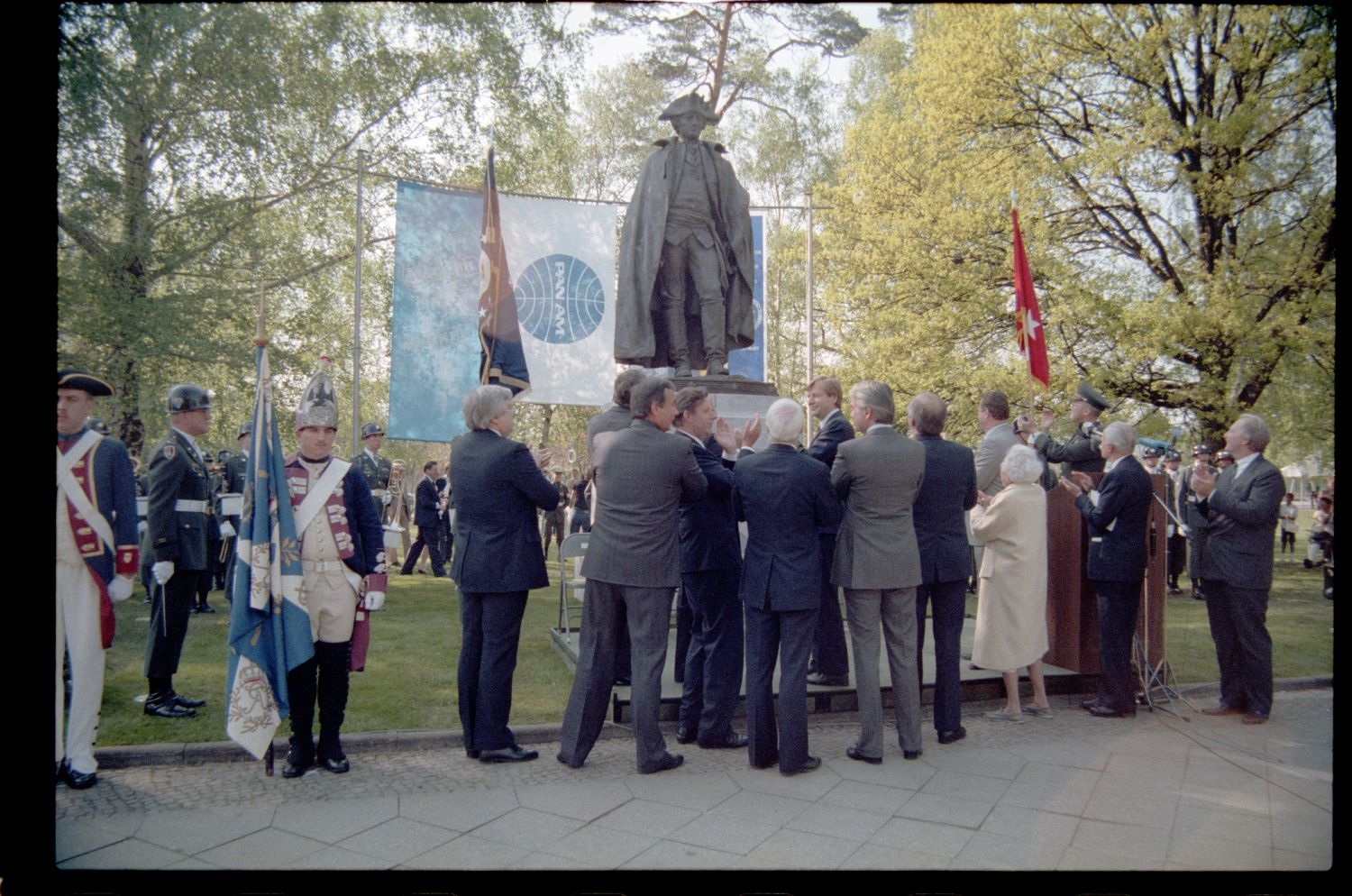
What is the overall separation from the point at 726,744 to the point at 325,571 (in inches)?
96.9

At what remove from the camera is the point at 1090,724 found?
5973mm

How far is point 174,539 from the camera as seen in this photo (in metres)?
5.82

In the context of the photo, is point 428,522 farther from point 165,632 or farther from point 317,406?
point 317,406

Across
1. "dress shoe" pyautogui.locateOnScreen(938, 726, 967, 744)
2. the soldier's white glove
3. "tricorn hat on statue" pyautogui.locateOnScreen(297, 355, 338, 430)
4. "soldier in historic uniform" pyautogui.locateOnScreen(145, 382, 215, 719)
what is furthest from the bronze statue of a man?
the soldier's white glove

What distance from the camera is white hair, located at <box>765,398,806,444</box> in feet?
16.7

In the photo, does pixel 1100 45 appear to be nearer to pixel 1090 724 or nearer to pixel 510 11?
pixel 510 11

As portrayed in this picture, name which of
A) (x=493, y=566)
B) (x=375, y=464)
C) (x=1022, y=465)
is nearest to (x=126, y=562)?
(x=493, y=566)

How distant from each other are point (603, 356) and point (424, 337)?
242cm

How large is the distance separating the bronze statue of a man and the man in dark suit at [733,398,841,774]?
2.58 meters

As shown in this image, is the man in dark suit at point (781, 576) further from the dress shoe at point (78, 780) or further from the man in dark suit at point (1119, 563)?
the dress shoe at point (78, 780)

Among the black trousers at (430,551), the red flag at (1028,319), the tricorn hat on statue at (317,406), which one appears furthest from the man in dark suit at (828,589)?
the black trousers at (430,551)

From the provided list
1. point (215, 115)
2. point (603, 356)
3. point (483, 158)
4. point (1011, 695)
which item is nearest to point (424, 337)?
point (603, 356)

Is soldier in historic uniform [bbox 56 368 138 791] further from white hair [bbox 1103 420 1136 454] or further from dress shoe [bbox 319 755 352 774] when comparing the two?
white hair [bbox 1103 420 1136 454]

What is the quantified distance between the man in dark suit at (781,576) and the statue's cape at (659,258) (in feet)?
8.66
